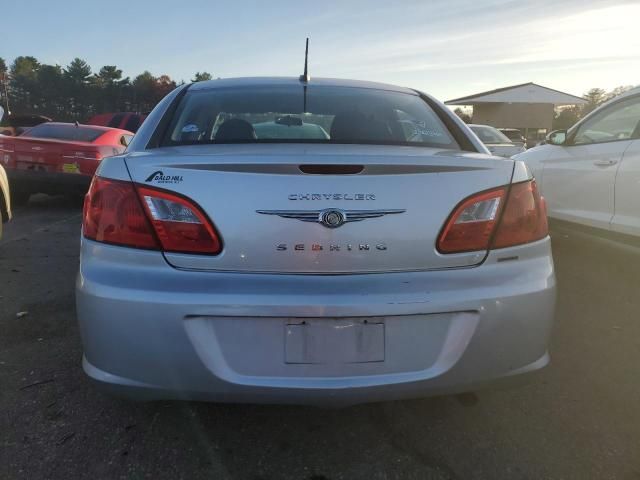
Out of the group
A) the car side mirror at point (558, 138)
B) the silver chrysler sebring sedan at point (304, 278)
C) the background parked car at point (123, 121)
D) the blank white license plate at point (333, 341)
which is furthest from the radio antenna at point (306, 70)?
the background parked car at point (123, 121)

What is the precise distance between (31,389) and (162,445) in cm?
91

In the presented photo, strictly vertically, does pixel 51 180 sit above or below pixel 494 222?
below

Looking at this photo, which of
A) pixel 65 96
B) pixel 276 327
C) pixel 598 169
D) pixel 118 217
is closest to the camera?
pixel 276 327

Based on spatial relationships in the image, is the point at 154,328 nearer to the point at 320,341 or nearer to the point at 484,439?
the point at 320,341

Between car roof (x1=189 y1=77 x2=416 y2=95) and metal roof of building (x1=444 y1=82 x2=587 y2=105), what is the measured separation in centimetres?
3583

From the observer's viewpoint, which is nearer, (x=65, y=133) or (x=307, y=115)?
(x=307, y=115)

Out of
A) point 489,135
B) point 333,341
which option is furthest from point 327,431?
point 489,135

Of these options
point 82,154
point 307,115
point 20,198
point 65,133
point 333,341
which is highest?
point 307,115

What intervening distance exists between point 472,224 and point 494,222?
0.32 feet

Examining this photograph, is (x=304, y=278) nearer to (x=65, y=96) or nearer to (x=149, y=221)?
(x=149, y=221)

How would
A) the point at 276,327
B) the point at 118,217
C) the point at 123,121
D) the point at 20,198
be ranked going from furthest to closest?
1. the point at 123,121
2. the point at 20,198
3. the point at 118,217
4. the point at 276,327

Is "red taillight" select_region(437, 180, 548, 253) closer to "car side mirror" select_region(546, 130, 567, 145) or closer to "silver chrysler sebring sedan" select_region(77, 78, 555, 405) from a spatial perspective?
"silver chrysler sebring sedan" select_region(77, 78, 555, 405)

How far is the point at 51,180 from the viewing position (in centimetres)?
780

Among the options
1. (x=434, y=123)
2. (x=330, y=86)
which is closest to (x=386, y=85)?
(x=330, y=86)
